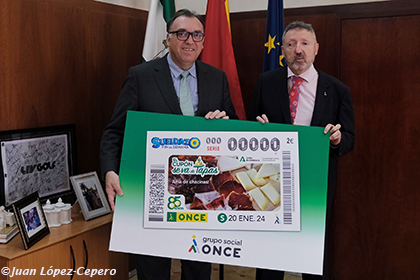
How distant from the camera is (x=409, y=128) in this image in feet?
8.98

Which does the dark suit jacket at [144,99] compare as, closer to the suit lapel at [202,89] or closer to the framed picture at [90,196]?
the suit lapel at [202,89]

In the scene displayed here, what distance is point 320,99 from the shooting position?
2098 mm

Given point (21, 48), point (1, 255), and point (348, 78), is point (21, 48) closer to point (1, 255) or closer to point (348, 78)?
point (1, 255)

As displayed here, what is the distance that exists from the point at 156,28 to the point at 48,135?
107cm

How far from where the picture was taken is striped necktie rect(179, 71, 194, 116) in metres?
2.04

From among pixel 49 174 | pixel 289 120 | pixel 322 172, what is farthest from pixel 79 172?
pixel 322 172

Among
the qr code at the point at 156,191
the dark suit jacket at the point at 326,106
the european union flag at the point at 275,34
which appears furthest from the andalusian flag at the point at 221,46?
the qr code at the point at 156,191

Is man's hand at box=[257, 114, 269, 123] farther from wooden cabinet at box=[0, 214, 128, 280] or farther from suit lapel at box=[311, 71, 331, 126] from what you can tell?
wooden cabinet at box=[0, 214, 128, 280]

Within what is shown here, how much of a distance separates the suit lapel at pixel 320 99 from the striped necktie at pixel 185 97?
65 centimetres

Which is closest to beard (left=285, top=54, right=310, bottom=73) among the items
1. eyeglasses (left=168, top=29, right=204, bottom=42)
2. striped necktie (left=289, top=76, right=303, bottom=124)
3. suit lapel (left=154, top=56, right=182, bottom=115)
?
striped necktie (left=289, top=76, right=303, bottom=124)

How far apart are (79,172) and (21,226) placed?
0.83 metres

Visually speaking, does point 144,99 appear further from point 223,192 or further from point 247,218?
point 247,218

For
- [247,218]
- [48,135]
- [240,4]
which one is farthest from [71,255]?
[240,4]

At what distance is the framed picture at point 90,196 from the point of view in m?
2.39
